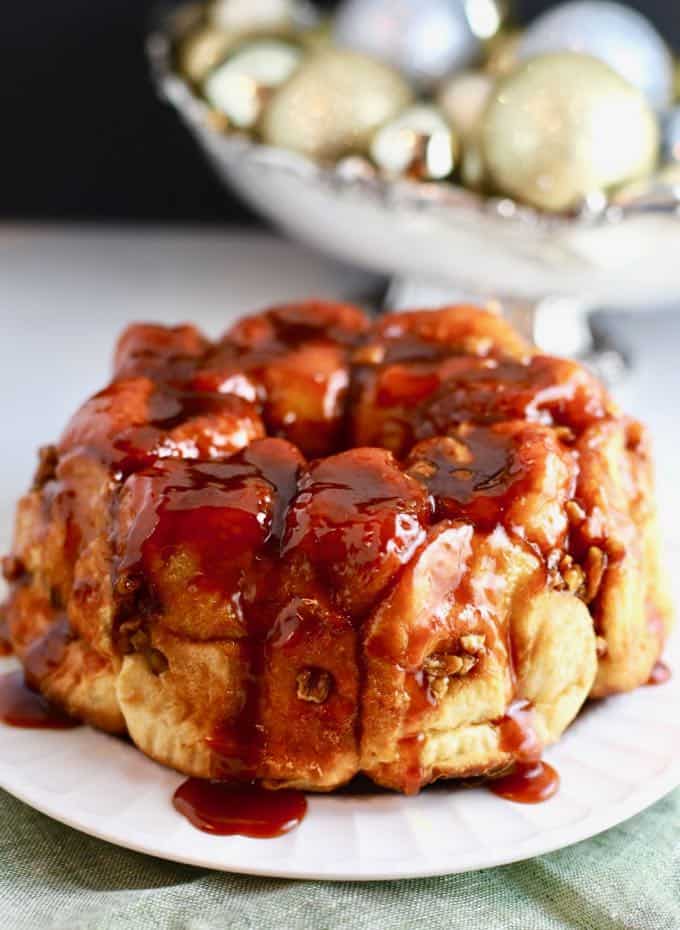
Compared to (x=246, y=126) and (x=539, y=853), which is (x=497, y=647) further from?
(x=246, y=126)

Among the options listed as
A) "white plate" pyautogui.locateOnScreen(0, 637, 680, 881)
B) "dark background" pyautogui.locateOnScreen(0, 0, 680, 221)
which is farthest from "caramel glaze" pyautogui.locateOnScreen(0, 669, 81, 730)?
"dark background" pyautogui.locateOnScreen(0, 0, 680, 221)

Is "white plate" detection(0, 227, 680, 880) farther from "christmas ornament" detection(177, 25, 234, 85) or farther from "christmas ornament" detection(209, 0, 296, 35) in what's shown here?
"christmas ornament" detection(209, 0, 296, 35)

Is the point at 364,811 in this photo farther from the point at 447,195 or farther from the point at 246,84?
the point at 246,84

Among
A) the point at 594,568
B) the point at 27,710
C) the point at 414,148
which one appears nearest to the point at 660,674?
the point at 594,568

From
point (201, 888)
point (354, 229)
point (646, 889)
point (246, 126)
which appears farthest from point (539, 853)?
point (246, 126)

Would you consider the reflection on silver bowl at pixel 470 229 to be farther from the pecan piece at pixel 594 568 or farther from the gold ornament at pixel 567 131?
the pecan piece at pixel 594 568
